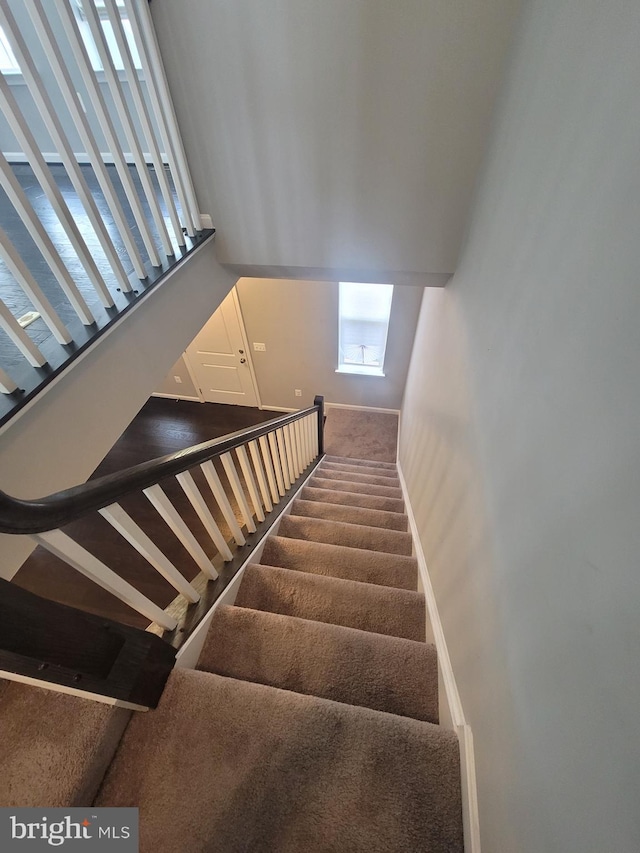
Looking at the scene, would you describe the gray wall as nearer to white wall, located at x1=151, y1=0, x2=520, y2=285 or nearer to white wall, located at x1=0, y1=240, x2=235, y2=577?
white wall, located at x1=151, y1=0, x2=520, y2=285

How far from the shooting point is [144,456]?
419cm

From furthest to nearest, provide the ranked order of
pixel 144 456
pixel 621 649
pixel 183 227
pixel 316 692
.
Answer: pixel 144 456 < pixel 183 227 < pixel 316 692 < pixel 621 649

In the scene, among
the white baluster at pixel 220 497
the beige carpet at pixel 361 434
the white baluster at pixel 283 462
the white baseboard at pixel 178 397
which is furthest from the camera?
the white baseboard at pixel 178 397

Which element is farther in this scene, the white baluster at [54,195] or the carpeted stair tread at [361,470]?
the carpeted stair tread at [361,470]

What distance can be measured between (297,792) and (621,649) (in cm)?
90

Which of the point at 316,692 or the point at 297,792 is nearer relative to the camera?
the point at 297,792

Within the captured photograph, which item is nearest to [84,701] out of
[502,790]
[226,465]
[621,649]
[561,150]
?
[226,465]

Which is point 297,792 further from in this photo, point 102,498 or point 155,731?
point 102,498

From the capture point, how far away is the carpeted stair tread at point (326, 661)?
116 centimetres

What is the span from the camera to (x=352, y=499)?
8.94 feet

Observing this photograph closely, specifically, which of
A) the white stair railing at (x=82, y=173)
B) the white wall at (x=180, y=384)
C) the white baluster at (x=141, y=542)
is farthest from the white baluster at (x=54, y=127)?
the white wall at (x=180, y=384)

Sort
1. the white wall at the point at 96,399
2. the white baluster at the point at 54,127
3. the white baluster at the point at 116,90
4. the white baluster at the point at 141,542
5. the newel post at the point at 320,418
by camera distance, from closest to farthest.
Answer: the white baluster at the point at 141,542 < the white baluster at the point at 54,127 < the white wall at the point at 96,399 < the white baluster at the point at 116,90 < the newel post at the point at 320,418

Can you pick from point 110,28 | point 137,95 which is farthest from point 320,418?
point 110,28

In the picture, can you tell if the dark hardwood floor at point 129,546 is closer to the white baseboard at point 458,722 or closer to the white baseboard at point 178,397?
the white baseboard at point 178,397
